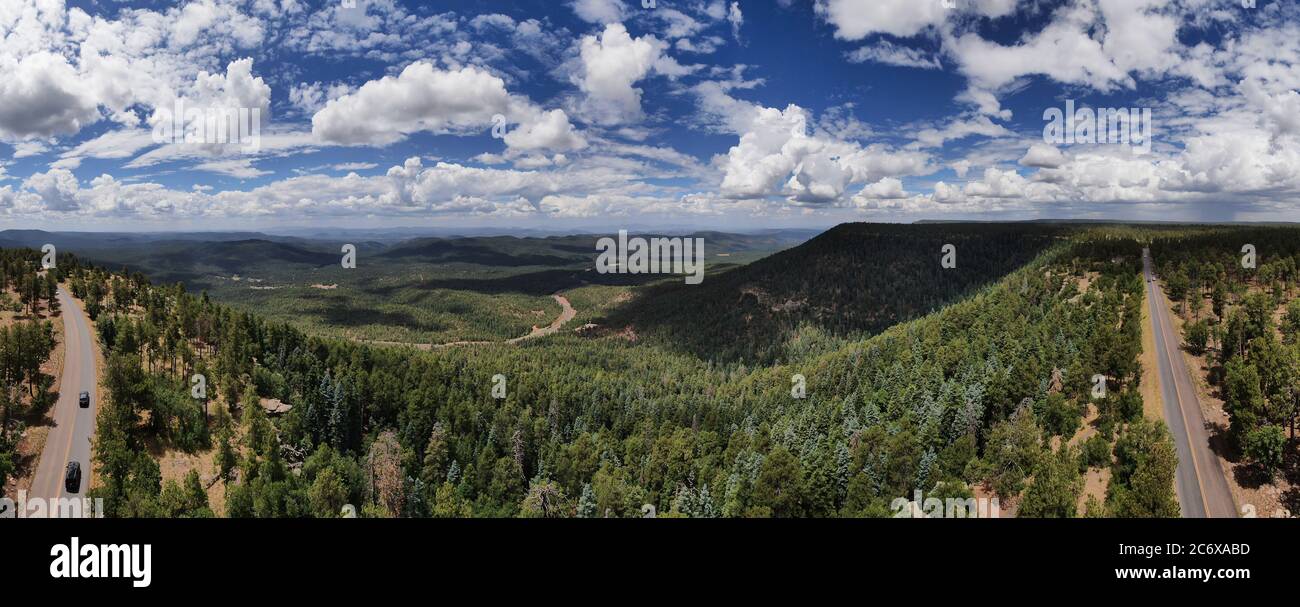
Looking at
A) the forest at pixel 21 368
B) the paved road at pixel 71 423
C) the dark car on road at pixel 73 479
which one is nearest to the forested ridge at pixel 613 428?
the dark car on road at pixel 73 479

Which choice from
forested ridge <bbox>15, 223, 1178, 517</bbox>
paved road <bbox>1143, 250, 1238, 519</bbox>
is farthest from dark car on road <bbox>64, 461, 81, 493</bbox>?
paved road <bbox>1143, 250, 1238, 519</bbox>

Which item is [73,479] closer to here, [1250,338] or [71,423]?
[71,423]

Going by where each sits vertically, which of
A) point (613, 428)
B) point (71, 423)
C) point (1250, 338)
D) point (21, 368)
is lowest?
point (613, 428)

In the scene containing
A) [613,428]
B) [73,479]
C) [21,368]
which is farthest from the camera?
[613,428]

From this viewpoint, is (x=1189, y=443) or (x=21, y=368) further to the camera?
(x=21, y=368)

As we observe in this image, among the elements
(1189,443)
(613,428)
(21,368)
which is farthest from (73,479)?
(1189,443)

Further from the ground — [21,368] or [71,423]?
[21,368]

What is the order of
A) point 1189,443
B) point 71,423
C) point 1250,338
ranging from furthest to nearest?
point 1250,338 < point 71,423 < point 1189,443
